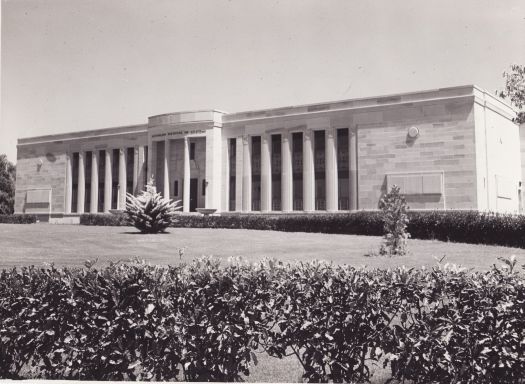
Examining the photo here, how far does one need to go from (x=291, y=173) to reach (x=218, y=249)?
68.9 ft

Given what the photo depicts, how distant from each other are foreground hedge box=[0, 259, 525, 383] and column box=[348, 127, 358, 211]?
31180mm

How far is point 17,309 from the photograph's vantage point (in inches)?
266

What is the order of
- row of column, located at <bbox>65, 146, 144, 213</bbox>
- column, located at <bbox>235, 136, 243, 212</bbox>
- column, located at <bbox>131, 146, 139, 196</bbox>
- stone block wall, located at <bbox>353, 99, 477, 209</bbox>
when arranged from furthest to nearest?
row of column, located at <bbox>65, 146, 144, 213</bbox> → column, located at <bbox>131, 146, 139, 196</bbox> → column, located at <bbox>235, 136, 243, 212</bbox> → stone block wall, located at <bbox>353, 99, 477, 209</bbox>

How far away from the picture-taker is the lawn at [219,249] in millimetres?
16766

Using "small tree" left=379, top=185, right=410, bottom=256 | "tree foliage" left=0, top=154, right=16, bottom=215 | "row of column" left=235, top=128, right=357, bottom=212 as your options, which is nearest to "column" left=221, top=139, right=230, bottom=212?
"row of column" left=235, top=128, right=357, bottom=212

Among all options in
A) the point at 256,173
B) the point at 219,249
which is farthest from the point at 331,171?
the point at 219,249

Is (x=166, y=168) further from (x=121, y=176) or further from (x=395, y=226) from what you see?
(x=395, y=226)

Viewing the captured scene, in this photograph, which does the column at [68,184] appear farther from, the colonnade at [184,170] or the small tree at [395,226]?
the small tree at [395,226]

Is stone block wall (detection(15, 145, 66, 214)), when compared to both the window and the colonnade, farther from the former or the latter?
the window

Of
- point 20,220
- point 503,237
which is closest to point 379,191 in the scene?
point 503,237

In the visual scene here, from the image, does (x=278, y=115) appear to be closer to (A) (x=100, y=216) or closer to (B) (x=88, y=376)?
(A) (x=100, y=216)

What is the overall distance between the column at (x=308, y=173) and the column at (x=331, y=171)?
4.74ft

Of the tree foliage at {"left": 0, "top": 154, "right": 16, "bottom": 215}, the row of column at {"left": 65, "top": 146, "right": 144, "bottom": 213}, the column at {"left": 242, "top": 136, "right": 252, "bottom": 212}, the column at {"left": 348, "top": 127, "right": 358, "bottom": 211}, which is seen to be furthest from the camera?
the tree foliage at {"left": 0, "top": 154, "right": 16, "bottom": 215}

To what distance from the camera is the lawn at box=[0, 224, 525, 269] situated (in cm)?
1677
